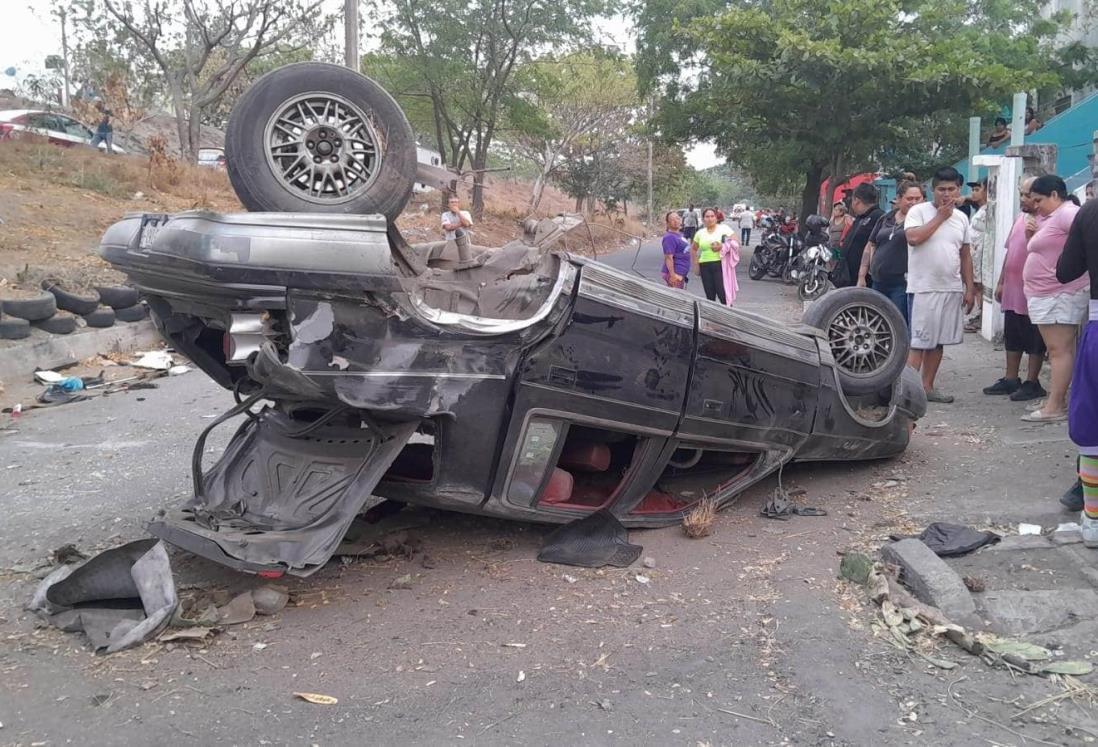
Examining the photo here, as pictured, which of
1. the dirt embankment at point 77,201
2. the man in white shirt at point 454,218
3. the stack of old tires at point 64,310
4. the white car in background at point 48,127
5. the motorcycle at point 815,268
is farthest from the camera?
the white car in background at point 48,127

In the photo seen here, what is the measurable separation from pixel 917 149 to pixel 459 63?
456 inches

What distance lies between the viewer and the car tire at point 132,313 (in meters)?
9.59

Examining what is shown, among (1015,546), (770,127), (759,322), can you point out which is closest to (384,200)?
(759,322)

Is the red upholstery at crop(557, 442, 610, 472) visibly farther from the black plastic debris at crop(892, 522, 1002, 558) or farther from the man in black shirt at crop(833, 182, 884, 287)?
the man in black shirt at crop(833, 182, 884, 287)

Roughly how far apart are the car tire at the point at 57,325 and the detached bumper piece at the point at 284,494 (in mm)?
5632

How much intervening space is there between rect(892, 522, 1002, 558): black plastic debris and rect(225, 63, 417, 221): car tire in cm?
287

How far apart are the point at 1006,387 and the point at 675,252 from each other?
393cm

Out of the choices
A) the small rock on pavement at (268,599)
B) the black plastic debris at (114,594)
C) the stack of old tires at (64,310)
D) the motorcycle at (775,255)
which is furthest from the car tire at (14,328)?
the motorcycle at (775,255)

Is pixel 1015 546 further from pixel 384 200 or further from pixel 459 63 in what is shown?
pixel 459 63

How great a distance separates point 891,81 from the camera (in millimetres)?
15156

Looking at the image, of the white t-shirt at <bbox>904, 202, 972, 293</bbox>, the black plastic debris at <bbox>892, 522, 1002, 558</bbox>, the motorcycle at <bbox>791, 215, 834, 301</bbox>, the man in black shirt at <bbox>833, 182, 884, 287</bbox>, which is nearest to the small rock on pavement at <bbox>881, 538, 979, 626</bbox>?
the black plastic debris at <bbox>892, 522, 1002, 558</bbox>

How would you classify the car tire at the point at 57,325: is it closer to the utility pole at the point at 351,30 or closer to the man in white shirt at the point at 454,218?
the man in white shirt at the point at 454,218

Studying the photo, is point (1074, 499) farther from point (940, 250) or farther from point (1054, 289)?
point (940, 250)

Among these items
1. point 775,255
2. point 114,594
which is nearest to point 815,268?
point 775,255
